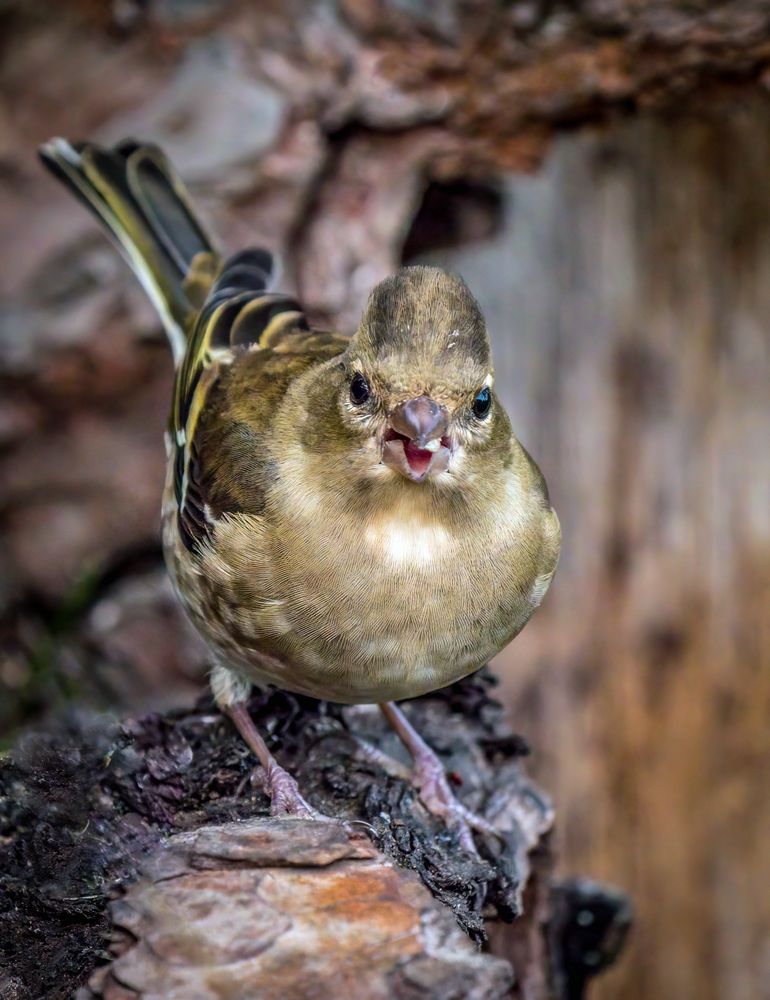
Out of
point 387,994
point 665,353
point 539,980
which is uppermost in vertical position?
point 665,353

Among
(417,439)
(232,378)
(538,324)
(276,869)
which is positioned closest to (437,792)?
(276,869)

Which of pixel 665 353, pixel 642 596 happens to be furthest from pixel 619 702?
pixel 665 353

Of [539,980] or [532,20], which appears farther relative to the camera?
[532,20]

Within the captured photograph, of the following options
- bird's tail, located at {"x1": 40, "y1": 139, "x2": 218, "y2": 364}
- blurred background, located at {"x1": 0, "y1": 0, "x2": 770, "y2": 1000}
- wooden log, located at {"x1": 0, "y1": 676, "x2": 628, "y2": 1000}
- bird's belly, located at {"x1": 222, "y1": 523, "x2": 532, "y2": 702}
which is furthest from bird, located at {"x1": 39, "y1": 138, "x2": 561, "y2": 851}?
blurred background, located at {"x1": 0, "y1": 0, "x2": 770, "y2": 1000}

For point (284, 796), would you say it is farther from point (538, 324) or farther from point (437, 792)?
point (538, 324)

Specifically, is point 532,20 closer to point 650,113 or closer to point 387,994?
point 650,113

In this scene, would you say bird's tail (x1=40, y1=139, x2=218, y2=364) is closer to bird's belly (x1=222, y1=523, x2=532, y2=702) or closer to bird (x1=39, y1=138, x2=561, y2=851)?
bird (x1=39, y1=138, x2=561, y2=851)

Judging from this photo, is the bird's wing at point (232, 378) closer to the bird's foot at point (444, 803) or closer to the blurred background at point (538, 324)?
the blurred background at point (538, 324)
